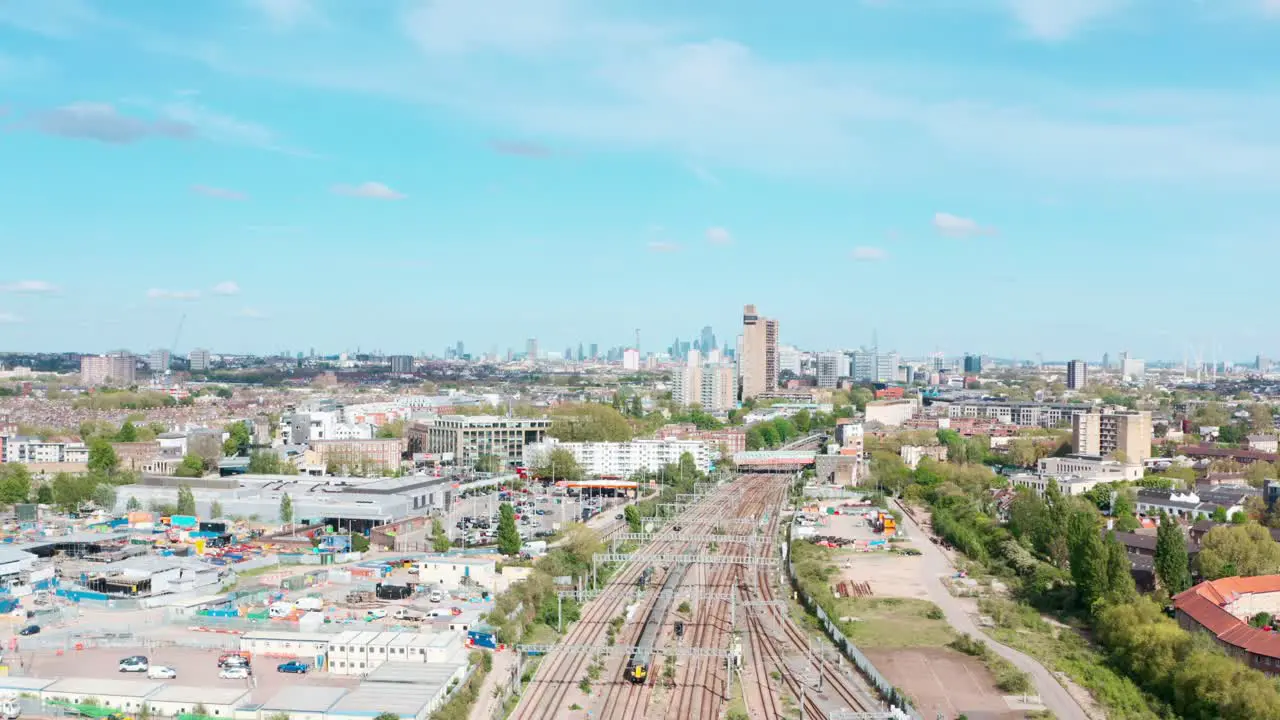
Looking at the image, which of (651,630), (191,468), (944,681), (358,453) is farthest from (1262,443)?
(191,468)

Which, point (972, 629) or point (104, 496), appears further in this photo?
point (104, 496)

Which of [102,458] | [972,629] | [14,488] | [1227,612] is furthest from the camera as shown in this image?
[102,458]

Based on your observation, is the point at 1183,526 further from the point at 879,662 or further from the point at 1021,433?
the point at 1021,433

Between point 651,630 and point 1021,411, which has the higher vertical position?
point 1021,411

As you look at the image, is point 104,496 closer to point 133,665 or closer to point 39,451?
point 39,451

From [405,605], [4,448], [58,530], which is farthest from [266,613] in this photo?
[4,448]

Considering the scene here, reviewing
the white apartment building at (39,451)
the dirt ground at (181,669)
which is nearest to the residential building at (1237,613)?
the dirt ground at (181,669)
